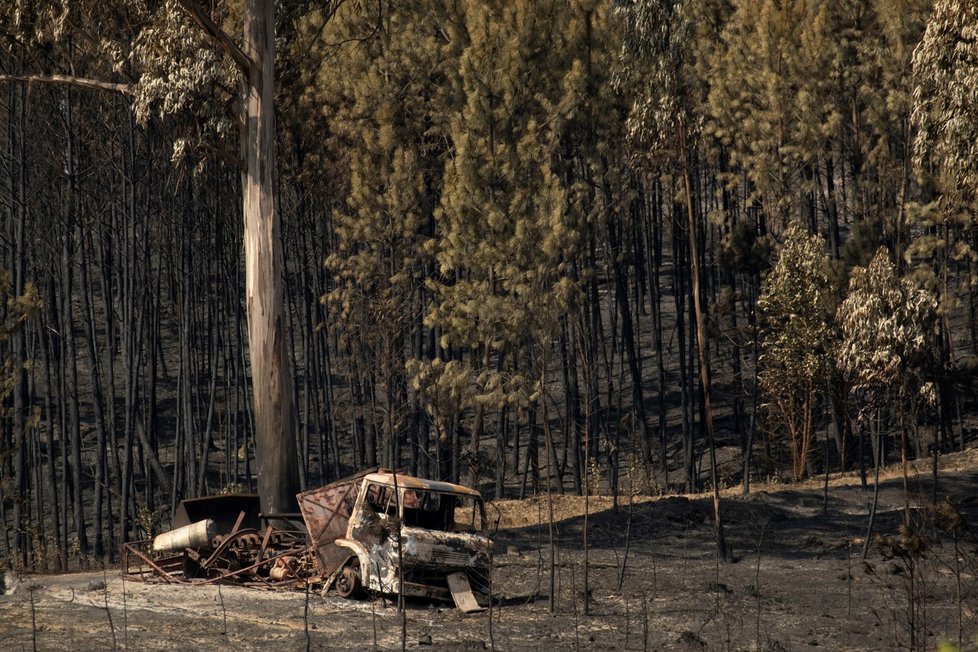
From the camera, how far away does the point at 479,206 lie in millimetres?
29859

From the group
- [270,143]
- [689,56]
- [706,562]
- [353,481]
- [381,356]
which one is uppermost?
[689,56]

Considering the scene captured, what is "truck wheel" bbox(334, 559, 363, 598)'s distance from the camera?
54.3 feet

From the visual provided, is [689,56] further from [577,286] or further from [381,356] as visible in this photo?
[381,356]

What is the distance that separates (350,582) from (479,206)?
48.4ft

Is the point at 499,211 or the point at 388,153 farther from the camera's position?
the point at 388,153

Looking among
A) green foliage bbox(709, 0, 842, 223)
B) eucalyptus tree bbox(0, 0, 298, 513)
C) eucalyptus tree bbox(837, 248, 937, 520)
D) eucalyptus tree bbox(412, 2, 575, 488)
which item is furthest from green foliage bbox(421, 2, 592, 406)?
green foliage bbox(709, 0, 842, 223)

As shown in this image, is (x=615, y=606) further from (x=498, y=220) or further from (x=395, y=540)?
(x=498, y=220)

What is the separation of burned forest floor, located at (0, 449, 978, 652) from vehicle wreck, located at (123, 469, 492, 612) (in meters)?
0.33

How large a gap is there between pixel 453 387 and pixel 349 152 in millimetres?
6927

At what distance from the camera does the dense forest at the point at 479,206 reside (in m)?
23.3

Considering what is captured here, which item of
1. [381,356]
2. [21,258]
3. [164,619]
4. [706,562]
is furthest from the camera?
[381,356]

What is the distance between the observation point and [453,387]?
29.1 m

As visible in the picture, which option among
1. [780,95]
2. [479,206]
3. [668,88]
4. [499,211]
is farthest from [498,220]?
[780,95]

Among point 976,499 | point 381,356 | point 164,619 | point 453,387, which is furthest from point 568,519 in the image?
point 164,619
